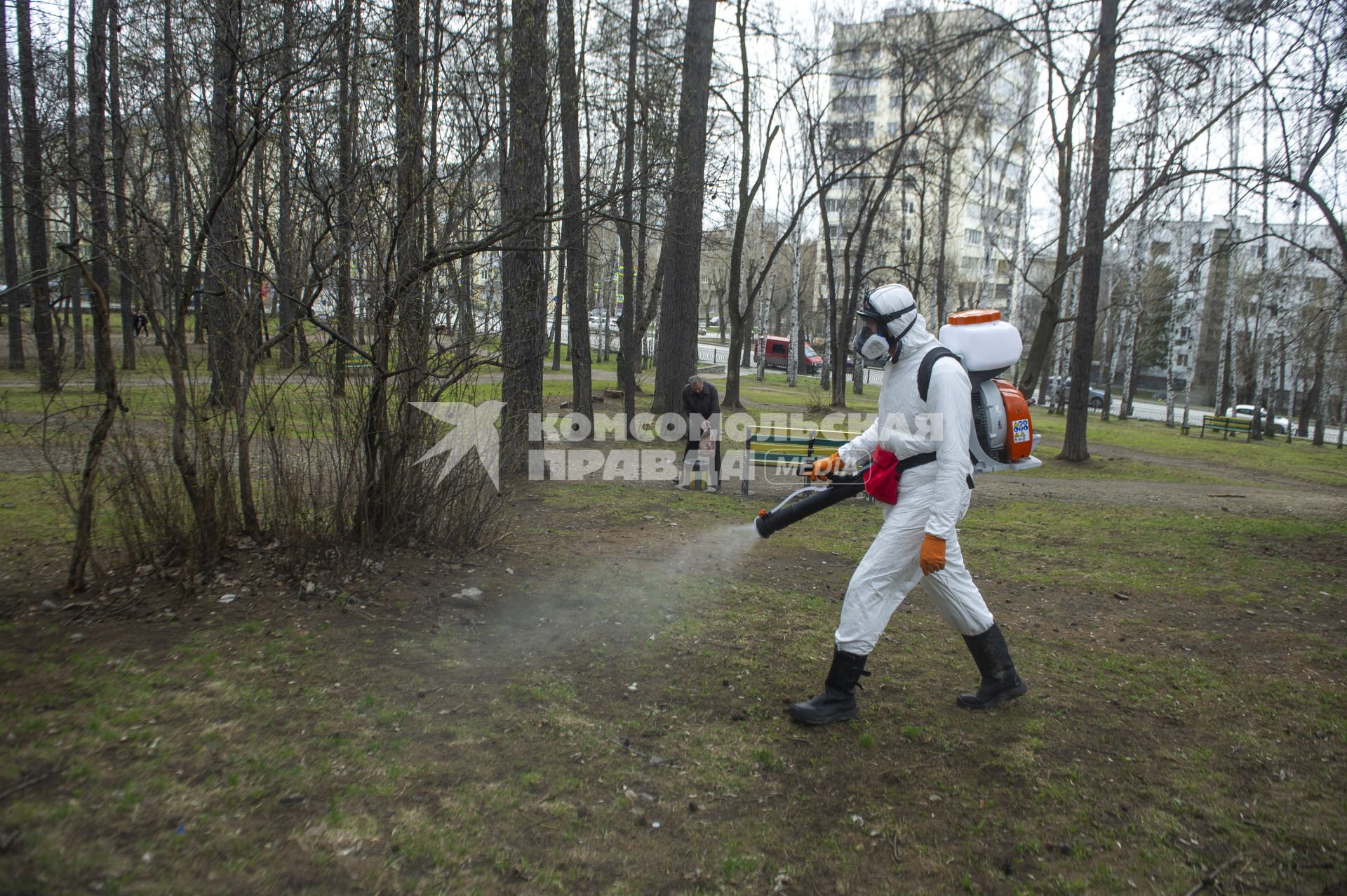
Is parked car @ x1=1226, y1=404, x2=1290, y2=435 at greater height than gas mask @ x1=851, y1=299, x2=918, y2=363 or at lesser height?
lesser

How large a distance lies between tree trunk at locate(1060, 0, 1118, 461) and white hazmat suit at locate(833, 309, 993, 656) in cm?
945

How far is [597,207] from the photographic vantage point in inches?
233

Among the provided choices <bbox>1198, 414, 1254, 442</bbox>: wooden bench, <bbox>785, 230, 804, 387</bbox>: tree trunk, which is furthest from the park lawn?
<bbox>785, 230, 804, 387</bbox>: tree trunk

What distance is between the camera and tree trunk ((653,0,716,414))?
13938mm

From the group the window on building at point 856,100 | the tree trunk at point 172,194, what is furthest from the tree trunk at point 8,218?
the window on building at point 856,100

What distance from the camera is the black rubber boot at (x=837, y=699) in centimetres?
417

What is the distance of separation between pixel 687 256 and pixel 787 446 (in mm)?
5330

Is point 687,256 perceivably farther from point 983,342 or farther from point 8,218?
point 8,218

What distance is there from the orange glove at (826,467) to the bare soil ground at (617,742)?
3.65 feet

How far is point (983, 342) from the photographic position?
4.28m

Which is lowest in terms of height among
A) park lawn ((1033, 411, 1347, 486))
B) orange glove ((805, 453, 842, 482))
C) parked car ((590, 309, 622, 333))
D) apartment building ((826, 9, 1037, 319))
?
park lawn ((1033, 411, 1347, 486))

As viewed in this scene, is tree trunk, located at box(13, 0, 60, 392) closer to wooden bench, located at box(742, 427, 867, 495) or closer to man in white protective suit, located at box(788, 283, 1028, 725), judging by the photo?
man in white protective suit, located at box(788, 283, 1028, 725)

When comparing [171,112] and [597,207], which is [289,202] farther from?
[597,207]

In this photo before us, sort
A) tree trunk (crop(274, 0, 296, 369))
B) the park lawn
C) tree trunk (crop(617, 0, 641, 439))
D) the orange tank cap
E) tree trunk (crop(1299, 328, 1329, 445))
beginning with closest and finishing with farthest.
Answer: the orange tank cap → tree trunk (crop(274, 0, 296, 369)) → tree trunk (crop(617, 0, 641, 439)) → the park lawn → tree trunk (crop(1299, 328, 1329, 445))
